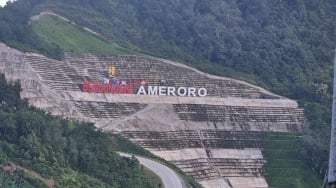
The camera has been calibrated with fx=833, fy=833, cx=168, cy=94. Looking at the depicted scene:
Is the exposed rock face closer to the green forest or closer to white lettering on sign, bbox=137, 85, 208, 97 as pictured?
white lettering on sign, bbox=137, 85, 208, 97

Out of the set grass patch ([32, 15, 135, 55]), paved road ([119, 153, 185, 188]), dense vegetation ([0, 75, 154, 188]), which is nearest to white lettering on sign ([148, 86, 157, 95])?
grass patch ([32, 15, 135, 55])

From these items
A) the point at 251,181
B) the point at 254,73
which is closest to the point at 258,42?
the point at 254,73

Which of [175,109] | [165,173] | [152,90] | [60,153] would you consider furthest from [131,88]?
[60,153]

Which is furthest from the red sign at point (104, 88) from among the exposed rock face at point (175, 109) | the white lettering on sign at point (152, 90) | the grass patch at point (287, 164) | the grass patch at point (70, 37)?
the grass patch at point (287, 164)

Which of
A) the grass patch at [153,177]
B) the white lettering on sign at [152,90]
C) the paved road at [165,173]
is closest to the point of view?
the grass patch at [153,177]

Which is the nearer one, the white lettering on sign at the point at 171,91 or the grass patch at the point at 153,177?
the grass patch at the point at 153,177

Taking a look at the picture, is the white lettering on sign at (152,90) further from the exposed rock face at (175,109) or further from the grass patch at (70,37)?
the grass patch at (70,37)

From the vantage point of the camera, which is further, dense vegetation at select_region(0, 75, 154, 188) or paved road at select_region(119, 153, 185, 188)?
paved road at select_region(119, 153, 185, 188)
